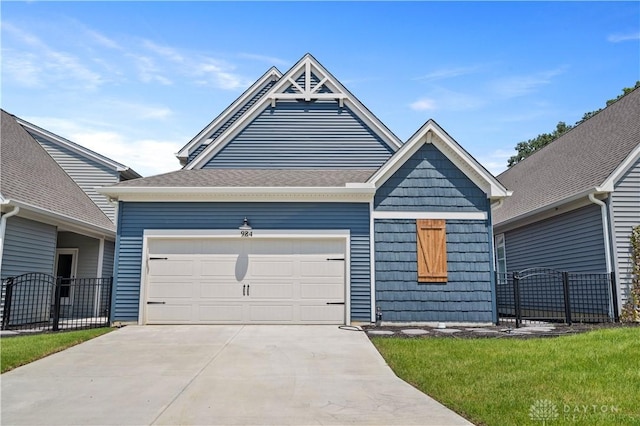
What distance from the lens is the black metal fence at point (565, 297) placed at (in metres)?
11.5

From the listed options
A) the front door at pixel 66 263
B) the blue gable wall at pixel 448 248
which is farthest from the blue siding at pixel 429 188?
the front door at pixel 66 263

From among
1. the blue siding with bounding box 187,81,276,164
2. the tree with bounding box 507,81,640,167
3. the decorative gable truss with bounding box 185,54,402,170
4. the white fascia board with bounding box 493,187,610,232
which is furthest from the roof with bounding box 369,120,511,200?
the tree with bounding box 507,81,640,167

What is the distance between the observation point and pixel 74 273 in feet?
50.6

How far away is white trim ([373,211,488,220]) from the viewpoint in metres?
11.4

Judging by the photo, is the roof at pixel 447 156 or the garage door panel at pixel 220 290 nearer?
the garage door panel at pixel 220 290

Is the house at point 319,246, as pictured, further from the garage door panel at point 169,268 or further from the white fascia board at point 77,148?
the white fascia board at point 77,148

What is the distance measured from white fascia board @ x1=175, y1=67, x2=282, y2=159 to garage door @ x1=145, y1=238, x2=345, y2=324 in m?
6.53

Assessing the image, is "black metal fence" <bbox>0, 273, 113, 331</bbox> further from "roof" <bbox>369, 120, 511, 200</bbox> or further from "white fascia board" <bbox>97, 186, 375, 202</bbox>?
"roof" <bbox>369, 120, 511, 200</bbox>

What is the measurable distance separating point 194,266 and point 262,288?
5.94ft

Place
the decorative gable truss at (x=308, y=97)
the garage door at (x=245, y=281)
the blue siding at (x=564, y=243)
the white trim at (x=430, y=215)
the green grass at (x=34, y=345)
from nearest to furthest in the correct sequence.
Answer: the green grass at (x=34, y=345) → the garage door at (x=245, y=281) → the white trim at (x=430, y=215) → the blue siding at (x=564, y=243) → the decorative gable truss at (x=308, y=97)

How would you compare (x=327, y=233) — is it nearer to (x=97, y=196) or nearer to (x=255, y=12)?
(x=255, y=12)

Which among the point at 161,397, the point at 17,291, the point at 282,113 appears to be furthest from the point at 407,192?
the point at 17,291

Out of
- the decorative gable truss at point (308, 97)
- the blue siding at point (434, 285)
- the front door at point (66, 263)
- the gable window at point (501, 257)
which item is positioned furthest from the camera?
the gable window at point (501, 257)

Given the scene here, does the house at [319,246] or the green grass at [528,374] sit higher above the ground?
the house at [319,246]
